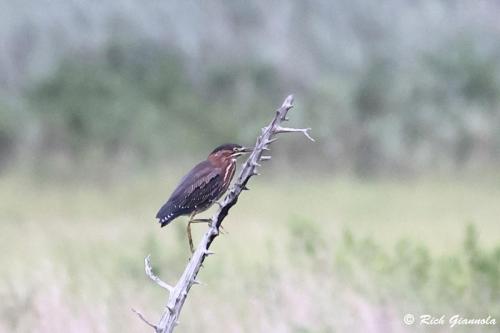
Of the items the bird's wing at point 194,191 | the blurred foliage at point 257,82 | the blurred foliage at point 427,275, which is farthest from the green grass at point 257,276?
the blurred foliage at point 257,82

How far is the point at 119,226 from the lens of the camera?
55.6 ft

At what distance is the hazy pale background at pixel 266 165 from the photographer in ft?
30.0

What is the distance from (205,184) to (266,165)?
14.5 m

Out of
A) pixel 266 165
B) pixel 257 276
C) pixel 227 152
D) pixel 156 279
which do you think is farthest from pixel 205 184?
pixel 266 165

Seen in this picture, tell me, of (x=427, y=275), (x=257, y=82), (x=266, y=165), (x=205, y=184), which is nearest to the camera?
(x=205, y=184)

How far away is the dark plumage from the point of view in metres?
5.62

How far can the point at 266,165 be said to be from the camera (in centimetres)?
2012

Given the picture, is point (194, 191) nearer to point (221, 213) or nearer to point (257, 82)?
point (221, 213)

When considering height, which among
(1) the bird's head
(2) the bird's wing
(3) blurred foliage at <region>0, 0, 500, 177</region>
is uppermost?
(3) blurred foliage at <region>0, 0, 500, 177</region>

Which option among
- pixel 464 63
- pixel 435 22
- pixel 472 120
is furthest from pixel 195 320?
pixel 435 22

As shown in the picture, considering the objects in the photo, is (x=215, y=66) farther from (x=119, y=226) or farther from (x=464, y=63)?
(x=119, y=226)

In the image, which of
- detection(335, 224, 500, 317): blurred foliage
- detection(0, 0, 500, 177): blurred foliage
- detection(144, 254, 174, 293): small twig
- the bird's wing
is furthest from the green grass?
detection(0, 0, 500, 177): blurred foliage

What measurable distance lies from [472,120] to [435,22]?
718 centimetres

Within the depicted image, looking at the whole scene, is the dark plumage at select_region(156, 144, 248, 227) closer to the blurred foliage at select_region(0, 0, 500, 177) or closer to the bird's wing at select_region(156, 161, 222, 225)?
the bird's wing at select_region(156, 161, 222, 225)
